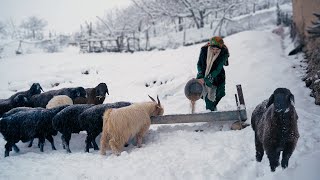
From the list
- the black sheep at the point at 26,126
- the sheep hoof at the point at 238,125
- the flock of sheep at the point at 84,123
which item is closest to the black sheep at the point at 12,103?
the flock of sheep at the point at 84,123

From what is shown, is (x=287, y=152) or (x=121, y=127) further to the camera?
(x=121, y=127)

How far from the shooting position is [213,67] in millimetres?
6871

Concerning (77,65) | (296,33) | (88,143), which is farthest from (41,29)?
(88,143)

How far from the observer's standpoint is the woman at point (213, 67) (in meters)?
6.76

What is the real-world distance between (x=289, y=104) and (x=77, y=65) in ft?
54.4

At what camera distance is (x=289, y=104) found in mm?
4055

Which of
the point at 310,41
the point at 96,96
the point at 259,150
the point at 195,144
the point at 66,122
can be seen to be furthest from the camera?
the point at 310,41

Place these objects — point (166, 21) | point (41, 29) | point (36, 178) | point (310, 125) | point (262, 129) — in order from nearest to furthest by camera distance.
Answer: point (262, 129)
point (36, 178)
point (310, 125)
point (166, 21)
point (41, 29)

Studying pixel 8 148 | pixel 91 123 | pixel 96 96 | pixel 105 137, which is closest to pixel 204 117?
pixel 105 137

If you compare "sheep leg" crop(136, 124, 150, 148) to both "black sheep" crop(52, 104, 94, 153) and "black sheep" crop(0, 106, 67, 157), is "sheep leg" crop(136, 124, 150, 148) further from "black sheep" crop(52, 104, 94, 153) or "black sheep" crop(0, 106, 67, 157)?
"black sheep" crop(0, 106, 67, 157)

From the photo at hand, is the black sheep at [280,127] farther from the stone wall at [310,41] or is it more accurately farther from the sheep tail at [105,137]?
the stone wall at [310,41]

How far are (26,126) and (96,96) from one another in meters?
2.79

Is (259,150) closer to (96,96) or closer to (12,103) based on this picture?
(96,96)

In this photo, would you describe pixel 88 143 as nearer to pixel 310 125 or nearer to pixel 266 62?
pixel 310 125
